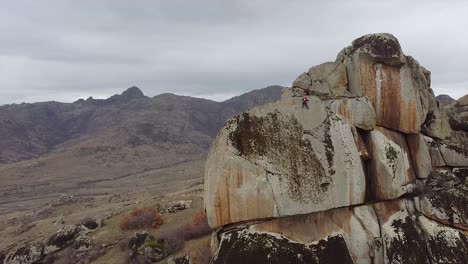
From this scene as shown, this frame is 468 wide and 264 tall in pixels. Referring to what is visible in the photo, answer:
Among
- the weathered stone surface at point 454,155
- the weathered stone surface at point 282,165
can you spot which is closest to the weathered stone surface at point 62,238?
the weathered stone surface at point 282,165

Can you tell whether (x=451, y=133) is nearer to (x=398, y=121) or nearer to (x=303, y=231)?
(x=398, y=121)

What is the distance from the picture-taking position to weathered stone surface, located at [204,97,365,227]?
18.3m

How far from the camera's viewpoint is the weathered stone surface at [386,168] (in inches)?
807

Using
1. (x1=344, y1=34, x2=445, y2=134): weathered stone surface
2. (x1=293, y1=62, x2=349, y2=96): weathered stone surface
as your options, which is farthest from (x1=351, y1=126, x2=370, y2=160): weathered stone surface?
(x1=293, y1=62, x2=349, y2=96): weathered stone surface

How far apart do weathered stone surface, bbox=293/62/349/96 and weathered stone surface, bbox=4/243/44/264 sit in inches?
1133

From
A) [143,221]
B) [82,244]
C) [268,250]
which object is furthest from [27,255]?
[268,250]

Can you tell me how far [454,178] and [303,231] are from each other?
10.3 meters

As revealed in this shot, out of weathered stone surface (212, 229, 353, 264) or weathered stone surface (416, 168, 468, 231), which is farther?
weathered stone surface (416, 168, 468, 231)

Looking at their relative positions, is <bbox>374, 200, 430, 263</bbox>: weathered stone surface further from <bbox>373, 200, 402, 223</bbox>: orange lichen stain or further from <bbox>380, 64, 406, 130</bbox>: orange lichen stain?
<bbox>380, 64, 406, 130</bbox>: orange lichen stain

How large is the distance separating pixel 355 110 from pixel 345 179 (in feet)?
12.2

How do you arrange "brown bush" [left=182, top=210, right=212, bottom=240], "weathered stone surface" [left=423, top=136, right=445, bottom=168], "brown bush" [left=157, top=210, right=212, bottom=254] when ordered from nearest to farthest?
"weathered stone surface" [left=423, top=136, right=445, bottom=168]
"brown bush" [left=157, top=210, right=212, bottom=254]
"brown bush" [left=182, top=210, right=212, bottom=240]

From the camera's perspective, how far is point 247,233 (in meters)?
18.1

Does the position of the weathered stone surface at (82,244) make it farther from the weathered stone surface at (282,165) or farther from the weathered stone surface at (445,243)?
the weathered stone surface at (445,243)

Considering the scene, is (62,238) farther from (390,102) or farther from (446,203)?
(446,203)
